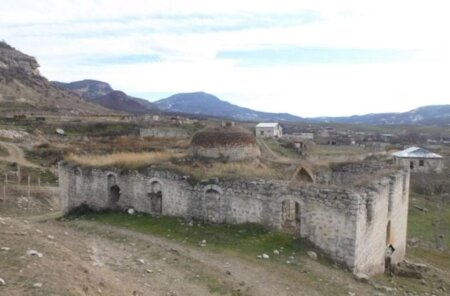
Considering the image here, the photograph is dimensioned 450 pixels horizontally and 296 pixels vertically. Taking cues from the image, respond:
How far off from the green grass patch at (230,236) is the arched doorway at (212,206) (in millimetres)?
407

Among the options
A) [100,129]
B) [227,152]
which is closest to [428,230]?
[227,152]

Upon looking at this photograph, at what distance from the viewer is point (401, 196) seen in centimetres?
1973

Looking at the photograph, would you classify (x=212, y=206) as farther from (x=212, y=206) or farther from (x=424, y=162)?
(x=424, y=162)

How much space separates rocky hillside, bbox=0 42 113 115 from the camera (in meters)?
96.6

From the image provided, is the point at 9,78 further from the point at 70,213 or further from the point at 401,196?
the point at 401,196

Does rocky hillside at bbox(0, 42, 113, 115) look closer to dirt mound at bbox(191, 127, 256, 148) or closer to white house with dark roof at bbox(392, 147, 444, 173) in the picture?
white house with dark roof at bbox(392, 147, 444, 173)

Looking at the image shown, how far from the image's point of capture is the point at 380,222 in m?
16.6

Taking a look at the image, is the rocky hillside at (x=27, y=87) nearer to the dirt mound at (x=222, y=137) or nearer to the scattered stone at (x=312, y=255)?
the dirt mound at (x=222, y=137)

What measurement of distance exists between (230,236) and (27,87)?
346ft

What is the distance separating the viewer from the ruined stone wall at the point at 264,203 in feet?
47.5

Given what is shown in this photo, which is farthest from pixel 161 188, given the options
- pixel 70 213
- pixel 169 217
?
pixel 70 213

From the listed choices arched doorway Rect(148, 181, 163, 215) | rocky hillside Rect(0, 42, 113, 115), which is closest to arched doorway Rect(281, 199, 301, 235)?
arched doorway Rect(148, 181, 163, 215)

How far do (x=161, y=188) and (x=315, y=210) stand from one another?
645 centimetres

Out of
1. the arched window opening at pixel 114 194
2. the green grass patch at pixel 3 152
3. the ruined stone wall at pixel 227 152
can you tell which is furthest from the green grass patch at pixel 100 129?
the ruined stone wall at pixel 227 152
